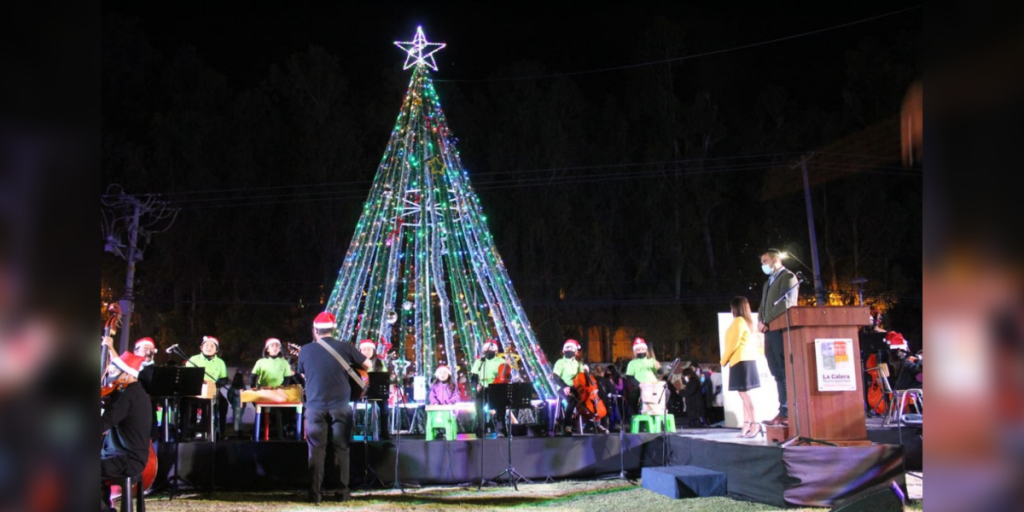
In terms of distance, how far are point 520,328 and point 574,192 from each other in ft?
62.6

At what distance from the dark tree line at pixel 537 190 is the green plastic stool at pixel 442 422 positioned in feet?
60.7

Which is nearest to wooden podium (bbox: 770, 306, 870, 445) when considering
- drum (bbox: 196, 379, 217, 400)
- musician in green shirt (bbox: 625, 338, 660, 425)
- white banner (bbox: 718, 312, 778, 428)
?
white banner (bbox: 718, 312, 778, 428)

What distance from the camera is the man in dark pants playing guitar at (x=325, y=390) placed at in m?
8.44

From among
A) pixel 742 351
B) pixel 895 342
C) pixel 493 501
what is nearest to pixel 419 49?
pixel 742 351

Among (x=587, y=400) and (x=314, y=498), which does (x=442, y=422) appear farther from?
(x=314, y=498)

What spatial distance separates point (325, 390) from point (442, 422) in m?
4.29

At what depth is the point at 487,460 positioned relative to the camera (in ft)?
35.4

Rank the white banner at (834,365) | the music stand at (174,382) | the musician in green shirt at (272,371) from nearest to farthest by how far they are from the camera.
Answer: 1. the white banner at (834,365)
2. the music stand at (174,382)
3. the musician in green shirt at (272,371)

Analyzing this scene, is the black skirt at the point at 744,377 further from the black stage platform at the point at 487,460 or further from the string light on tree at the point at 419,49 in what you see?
the string light on tree at the point at 419,49

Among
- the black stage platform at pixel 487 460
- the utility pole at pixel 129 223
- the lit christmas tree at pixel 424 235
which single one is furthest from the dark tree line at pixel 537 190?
the black stage platform at pixel 487 460

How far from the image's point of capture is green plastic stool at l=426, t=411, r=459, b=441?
1248 centimetres

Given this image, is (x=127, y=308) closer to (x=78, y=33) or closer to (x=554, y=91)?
(x=554, y=91)

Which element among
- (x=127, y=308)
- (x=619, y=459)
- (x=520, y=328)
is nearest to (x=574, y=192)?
(x=127, y=308)

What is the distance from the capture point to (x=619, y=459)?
11312mm
